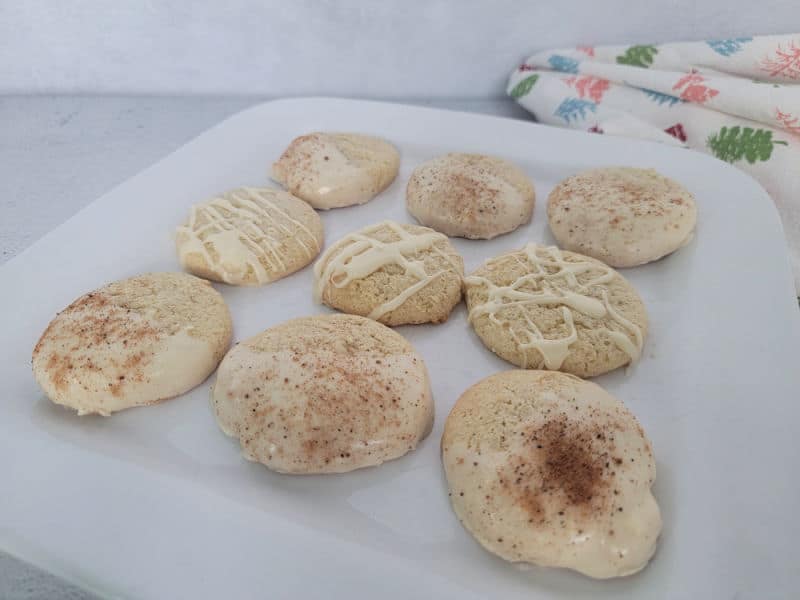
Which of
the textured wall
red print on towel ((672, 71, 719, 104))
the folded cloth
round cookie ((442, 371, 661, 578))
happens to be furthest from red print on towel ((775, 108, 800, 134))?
round cookie ((442, 371, 661, 578))

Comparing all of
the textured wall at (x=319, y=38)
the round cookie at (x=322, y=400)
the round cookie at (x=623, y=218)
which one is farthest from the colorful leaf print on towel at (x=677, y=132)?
the round cookie at (x=322, y=400)

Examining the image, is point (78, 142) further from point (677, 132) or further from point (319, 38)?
point (677, 132)

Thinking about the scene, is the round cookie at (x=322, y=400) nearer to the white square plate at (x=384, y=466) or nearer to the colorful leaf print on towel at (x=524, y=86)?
the white square plate at (x=384, y=466)

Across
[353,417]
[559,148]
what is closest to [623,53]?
[559,148]

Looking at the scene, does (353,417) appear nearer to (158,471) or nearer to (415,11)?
(158,471)

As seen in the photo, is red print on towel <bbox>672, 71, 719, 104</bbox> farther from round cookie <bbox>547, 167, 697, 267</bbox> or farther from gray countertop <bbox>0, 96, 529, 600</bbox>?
gray countertop <bbox>0, 96, 529, 600</bbox>

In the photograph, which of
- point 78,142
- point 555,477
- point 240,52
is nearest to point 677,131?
point 555,477
